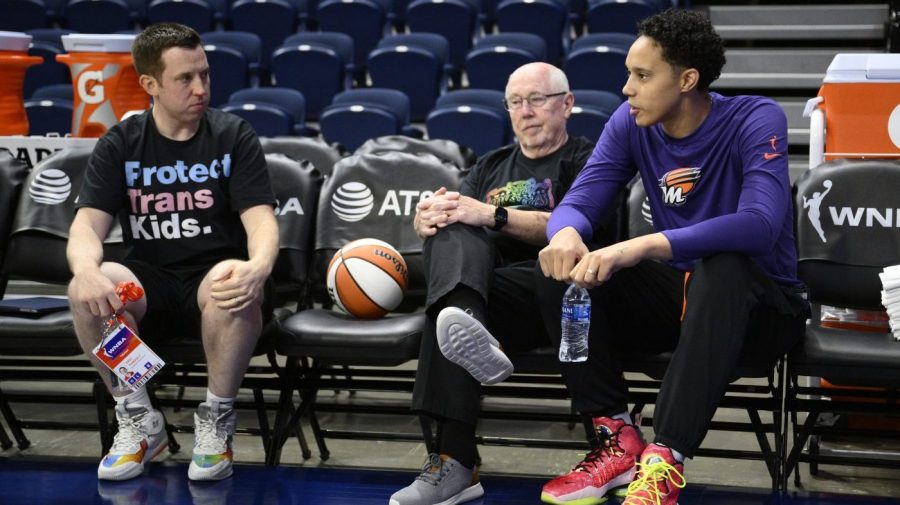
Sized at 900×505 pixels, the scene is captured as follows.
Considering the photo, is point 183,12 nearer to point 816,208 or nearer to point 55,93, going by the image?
point 55,93

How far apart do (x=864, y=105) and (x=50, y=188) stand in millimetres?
2965

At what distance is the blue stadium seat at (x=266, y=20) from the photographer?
8.42m

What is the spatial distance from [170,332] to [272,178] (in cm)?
79

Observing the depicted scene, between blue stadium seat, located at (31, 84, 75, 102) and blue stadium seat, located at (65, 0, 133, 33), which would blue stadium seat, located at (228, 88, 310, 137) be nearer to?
blue stadium seat, located at (31, 84, 75, 102)

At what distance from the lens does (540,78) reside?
358 centimetres

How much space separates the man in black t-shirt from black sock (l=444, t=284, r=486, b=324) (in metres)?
0.59

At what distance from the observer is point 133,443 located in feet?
10.6

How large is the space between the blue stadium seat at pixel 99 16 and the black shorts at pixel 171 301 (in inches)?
223

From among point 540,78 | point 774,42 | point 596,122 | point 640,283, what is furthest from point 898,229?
point 774,42

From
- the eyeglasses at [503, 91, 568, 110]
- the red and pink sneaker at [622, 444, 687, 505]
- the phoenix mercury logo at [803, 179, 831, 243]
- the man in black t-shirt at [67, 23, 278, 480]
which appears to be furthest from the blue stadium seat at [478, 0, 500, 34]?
the red and pink sneaker at [622, 444, 687, 505]

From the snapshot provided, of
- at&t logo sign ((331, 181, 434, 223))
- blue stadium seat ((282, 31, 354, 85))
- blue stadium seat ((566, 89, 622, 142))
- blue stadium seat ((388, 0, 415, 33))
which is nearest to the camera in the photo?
at&t logo sign ((331, 181, 434, 223))

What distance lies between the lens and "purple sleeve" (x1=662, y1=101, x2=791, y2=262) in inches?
106

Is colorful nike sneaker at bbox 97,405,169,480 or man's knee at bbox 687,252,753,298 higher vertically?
man's knee at bbox 687,252,753,298

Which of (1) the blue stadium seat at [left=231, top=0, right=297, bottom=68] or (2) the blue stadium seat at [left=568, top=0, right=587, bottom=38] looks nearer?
(2) the blue stadium seat at [left=568, top=0, right=587, bottom=38]
